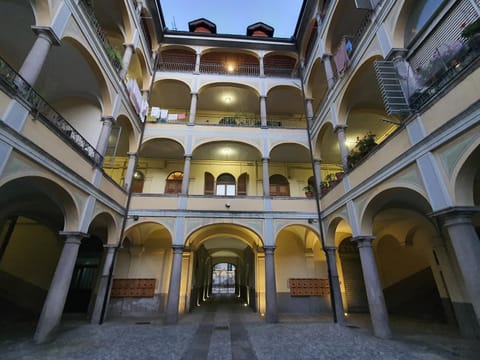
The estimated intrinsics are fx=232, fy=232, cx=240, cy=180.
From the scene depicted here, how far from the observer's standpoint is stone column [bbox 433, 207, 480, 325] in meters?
4.51

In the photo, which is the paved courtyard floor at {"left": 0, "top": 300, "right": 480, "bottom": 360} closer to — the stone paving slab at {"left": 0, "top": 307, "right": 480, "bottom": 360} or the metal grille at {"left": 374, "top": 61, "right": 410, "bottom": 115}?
the stone paving slab at {"left": 0, "top": 307, "right": 480, "bottom": 360}

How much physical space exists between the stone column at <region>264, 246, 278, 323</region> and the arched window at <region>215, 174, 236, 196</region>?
5.26m

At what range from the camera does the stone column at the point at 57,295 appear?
668 centimetres

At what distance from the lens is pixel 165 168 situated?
596 inches

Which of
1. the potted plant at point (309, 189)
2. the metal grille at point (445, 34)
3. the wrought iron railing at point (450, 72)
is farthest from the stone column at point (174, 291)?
the metal grille at point (445, 34)

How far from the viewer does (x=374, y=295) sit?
7441 mm

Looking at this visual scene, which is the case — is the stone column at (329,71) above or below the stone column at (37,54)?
above

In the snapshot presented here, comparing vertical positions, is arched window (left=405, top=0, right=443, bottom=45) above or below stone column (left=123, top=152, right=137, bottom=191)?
above

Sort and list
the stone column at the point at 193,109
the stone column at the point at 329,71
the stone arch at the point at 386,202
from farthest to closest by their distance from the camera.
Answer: the stone column at the point at 193,109
the stone column at the point at 329,71
the stone arch at the point at 386,202

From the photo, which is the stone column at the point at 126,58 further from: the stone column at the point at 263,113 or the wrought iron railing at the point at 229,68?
the stone column at the point at 263,113

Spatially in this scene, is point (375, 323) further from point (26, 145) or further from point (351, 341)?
point (26, 145)

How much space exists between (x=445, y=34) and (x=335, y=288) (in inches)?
380

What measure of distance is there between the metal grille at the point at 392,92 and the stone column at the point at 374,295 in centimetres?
426

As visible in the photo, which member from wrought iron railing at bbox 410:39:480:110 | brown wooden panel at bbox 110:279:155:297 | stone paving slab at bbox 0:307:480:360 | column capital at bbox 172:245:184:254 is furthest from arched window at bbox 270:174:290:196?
wrought iron railing at bbox 410:39:480:110
